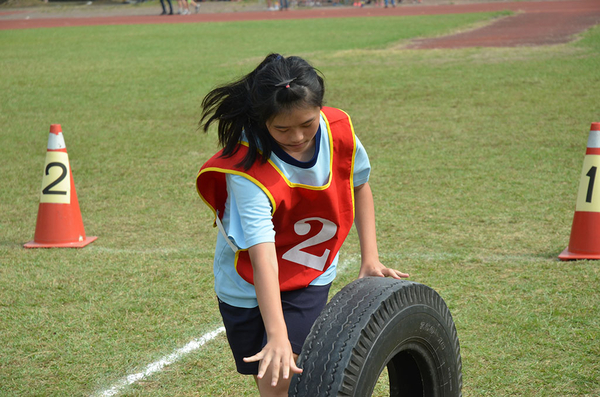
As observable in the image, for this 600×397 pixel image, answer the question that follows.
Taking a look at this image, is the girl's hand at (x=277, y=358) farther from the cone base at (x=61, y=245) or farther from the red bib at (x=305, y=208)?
the cone base at (x=61, y=245)

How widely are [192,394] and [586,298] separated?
2237 millimetres

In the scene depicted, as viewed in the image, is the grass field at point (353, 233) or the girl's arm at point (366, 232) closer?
the girl's arm at point (366, 232)

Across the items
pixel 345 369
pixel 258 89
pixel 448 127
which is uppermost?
pixel 258 89

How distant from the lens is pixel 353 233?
4.99m

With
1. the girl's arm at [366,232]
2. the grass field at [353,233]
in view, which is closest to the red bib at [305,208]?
the girl's arm at [366,232]

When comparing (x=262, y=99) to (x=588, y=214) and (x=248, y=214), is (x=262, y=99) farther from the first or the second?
(x=588, y=214)

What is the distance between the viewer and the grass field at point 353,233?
126 inches

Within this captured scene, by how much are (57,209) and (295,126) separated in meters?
3.35

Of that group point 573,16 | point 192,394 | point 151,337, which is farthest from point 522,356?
point 573,16

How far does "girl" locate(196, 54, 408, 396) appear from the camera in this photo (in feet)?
6.58

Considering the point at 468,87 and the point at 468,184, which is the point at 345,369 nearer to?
the point at 468,184

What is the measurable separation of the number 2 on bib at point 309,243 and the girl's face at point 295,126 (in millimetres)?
279

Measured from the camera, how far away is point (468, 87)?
1075 cm

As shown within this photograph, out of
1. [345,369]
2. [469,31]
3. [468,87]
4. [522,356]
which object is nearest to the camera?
[345,369]
